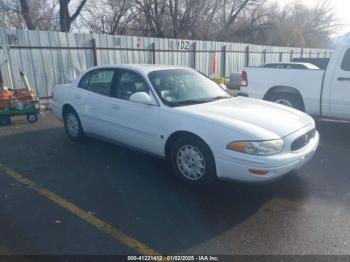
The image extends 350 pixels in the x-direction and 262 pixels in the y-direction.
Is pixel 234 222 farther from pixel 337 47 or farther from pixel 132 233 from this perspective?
pixel 337 47

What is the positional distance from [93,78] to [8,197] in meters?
2.53

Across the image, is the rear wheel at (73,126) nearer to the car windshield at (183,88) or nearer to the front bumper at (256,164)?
the car windshield at (183,88)

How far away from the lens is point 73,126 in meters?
5.79

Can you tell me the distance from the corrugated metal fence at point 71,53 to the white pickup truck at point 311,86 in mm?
5623

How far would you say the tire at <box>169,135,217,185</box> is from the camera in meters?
3.62

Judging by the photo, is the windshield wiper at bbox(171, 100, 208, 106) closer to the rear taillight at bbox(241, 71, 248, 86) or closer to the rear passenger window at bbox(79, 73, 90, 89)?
the rear passenger window at bbox(79, 73, 90, 89)

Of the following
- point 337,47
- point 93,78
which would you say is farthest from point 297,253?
point 337,47

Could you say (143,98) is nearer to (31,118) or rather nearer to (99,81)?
(99,81)

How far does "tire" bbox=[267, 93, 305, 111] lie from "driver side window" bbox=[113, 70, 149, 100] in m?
3.96

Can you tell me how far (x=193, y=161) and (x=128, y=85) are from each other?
172 centimetres

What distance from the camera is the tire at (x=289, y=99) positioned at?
675cm

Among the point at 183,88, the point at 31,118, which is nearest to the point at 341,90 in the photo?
the point at 183,88

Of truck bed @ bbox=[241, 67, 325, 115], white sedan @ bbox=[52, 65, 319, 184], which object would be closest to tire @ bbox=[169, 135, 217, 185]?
white sedan @ bbox=[52, 65, 319, 184]

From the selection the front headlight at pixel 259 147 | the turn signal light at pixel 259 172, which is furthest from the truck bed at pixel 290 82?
the turn signal light at pixel 259 172
